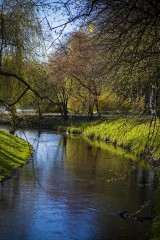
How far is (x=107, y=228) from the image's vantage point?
11531mm

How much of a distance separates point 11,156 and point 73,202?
8551mm

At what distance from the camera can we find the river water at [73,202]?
11.0 m

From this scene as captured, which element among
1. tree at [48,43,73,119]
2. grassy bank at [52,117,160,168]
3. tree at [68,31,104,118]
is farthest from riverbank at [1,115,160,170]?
tree at [68,31,104,118]

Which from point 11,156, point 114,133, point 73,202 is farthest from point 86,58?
point 114,133

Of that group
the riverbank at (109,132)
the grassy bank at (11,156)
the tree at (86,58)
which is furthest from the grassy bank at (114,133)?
the grassy bank at (11,156)

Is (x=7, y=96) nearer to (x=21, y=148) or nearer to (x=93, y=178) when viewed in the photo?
(x=93, y=178)

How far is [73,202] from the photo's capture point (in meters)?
13.9

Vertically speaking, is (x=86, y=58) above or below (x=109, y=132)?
above

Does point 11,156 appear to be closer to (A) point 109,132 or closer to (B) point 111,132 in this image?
(B) point 111,132

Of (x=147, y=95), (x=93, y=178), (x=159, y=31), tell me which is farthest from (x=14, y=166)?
(x=159, y=31)

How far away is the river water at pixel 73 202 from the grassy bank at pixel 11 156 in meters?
0.49

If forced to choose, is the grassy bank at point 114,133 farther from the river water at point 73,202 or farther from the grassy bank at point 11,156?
the grassy bank at point 11,156

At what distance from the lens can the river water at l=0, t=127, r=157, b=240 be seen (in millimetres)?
11047

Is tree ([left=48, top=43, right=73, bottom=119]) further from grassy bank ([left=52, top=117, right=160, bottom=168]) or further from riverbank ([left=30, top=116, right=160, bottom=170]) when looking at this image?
grassy bank ([left=52, top=117, right=160, bottom=168])
